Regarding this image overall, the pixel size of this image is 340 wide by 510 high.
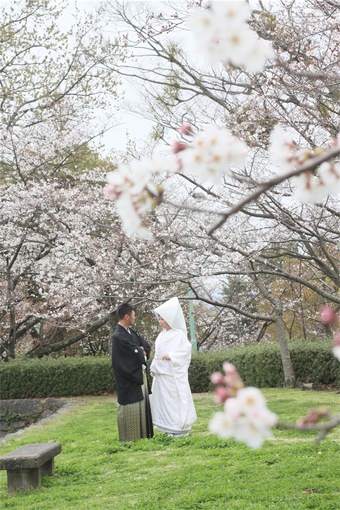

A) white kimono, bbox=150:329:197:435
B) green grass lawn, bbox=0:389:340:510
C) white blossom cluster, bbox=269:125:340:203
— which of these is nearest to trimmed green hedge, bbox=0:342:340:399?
green grass lawn, bbox=0:389:340:510

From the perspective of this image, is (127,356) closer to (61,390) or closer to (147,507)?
(147,507)

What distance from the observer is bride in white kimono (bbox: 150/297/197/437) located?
Result: 28.5 ft

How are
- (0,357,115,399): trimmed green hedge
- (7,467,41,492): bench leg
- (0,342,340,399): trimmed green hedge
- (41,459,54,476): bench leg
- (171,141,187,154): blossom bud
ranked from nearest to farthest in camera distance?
(171,141,187,154): blossom bud, (7,467,41,492): bench leg, (41,459,54,476): bench leg, (0,342,340,399): trimmed green hedge, (0,357,115,399): trimmed green hedge

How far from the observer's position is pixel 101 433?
9.69m

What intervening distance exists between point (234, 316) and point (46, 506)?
17275mm

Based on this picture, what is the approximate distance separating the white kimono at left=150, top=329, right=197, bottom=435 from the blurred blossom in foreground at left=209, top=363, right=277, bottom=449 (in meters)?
7.20

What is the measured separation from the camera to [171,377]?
8852mm

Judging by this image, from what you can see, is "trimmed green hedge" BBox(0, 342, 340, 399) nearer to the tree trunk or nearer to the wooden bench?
the tree trunk

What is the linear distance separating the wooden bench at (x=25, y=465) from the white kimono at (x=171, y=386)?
2.21m

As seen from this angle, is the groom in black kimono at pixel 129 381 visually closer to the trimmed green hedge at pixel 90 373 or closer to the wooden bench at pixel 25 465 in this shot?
the wooden bench at pixel 25 465

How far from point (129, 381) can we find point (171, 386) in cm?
65

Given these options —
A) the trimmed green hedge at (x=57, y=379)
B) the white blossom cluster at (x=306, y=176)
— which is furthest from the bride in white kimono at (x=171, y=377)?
the trimmed green hedge at (x=57, y=379)

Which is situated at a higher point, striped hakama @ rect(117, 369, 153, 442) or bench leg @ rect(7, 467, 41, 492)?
striped hakama @ rect(117, 369, 153, 442)

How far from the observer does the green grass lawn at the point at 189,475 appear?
5480mm
